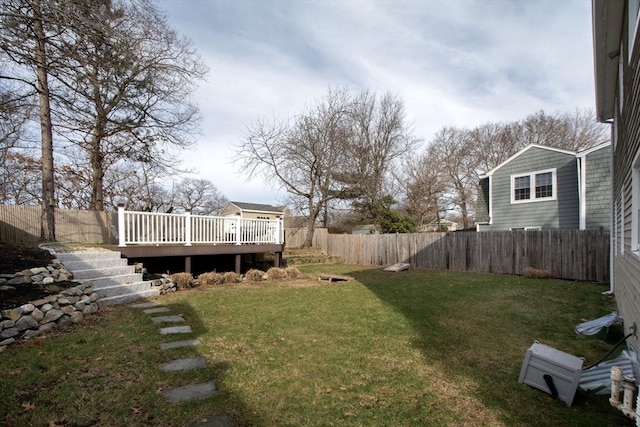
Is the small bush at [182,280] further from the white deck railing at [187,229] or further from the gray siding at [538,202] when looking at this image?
the gray siding at [538,202]

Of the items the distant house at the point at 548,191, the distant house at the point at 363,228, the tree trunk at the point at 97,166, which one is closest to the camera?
the distant house at the point at 548,191

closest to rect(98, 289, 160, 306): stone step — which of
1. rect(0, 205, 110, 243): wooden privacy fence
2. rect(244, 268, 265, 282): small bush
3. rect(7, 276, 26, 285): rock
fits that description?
rect(7, 276, 26, 285): rock

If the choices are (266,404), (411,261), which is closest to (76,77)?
(266,404)

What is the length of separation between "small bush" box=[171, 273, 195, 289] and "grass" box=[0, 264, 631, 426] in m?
1.91

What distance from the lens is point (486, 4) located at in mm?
8562

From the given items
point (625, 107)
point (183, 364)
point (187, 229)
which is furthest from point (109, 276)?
point (625, 107)

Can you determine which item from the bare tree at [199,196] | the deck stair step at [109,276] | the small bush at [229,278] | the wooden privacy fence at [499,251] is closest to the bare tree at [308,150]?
the wooden privacy fence at [499,251]

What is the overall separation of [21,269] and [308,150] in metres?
13.8

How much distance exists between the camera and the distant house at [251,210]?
30844 mm

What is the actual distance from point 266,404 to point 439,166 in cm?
2522

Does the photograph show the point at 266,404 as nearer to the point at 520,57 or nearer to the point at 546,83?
the point at 520,57

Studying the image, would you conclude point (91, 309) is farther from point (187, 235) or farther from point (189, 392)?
point (187, 235)

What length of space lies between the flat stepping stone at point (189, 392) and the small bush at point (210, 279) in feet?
19.0

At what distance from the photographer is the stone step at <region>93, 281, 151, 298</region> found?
5737 mm
